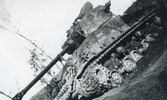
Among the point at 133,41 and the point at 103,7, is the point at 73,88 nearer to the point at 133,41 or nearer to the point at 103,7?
the point at 133,41

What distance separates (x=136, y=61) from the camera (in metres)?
7.73

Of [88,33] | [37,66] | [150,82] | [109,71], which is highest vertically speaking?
[37,66]

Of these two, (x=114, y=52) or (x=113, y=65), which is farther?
(x=114, y=52)

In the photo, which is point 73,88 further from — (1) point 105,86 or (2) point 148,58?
(2) point 148,58

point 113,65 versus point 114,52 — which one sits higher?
point 114,52

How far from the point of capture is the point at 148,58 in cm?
723

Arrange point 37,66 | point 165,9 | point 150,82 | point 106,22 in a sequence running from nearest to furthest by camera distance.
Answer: point 150,82 → point 165,9 → point 106,22 → point 37,66

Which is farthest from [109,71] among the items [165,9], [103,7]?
[103,7]

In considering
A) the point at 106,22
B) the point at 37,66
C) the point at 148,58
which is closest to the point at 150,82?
the point at 148,58

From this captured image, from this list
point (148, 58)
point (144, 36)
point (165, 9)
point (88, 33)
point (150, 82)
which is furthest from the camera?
point (88, 33)

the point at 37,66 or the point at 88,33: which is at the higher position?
the point at 37,66

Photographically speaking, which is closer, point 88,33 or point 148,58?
point 148,58

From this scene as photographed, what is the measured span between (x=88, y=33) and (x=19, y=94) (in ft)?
12.6

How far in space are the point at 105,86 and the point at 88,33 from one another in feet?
11.6
